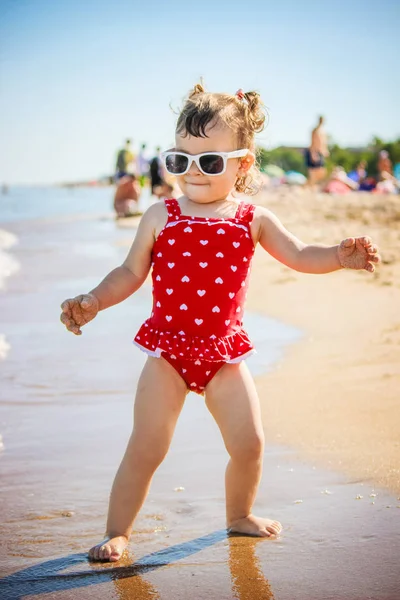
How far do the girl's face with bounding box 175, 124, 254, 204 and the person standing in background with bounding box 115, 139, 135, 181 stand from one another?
15.0 metres

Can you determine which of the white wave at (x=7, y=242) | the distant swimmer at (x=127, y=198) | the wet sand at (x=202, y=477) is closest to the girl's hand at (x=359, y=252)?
the wet sand at (x=202, y=477)

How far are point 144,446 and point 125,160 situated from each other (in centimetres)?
1555

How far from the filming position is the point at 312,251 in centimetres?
271

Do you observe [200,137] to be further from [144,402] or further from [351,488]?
[351,488]

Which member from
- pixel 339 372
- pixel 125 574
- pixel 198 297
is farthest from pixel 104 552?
pixel 339 372

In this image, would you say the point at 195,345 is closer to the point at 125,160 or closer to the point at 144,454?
the point at 144,454

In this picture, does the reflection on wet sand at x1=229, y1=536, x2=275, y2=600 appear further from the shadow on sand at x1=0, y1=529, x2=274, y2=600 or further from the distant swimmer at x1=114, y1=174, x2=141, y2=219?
the distant swimmer at x1=114, y1=174, x2=141, y2=219

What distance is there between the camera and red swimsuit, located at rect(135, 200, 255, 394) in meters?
2.58

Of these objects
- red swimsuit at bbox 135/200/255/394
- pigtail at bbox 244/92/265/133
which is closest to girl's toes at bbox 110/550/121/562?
red swimsuit at bbox 135/200/255/394

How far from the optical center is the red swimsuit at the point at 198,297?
2584 mm

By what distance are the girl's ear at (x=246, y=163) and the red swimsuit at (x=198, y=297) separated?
24cm

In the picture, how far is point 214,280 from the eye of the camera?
8.66 feet

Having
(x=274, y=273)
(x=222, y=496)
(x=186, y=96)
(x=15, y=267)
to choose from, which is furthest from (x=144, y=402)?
(x=15, y=267)

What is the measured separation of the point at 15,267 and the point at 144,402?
7.32 metres
